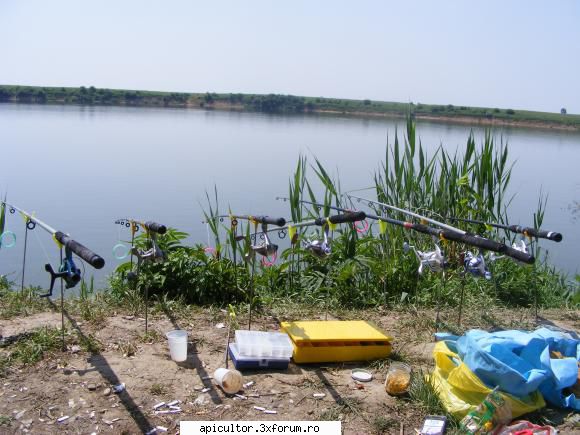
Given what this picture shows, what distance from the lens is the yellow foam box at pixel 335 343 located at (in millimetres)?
3398

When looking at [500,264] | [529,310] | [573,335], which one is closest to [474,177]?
[500,264]

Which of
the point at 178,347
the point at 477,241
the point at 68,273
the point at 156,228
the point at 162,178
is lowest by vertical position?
the point at 162,178

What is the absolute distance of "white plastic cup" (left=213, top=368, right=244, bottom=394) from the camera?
3000mm

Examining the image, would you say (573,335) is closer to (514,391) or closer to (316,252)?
(514,391)

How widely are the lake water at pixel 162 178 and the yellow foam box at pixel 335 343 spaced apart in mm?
3290

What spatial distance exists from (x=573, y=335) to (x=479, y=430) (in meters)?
1.41

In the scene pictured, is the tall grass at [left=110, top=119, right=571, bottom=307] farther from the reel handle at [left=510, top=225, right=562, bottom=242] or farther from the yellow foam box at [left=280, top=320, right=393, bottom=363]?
the yellow foam box at [left=280, top=320, right=393, bottom=363]

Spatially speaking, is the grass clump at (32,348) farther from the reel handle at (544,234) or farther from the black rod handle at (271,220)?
the reel handle at (544,234)

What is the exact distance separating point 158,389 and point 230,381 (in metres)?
0.36

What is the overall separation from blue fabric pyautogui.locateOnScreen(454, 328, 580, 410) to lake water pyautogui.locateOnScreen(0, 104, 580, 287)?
3.74m

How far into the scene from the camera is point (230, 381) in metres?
3.00

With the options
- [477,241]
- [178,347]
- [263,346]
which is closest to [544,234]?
[477,241]

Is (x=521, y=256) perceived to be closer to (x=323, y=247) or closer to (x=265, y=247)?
(x=323, y=247)

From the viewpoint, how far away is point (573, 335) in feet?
12.4
